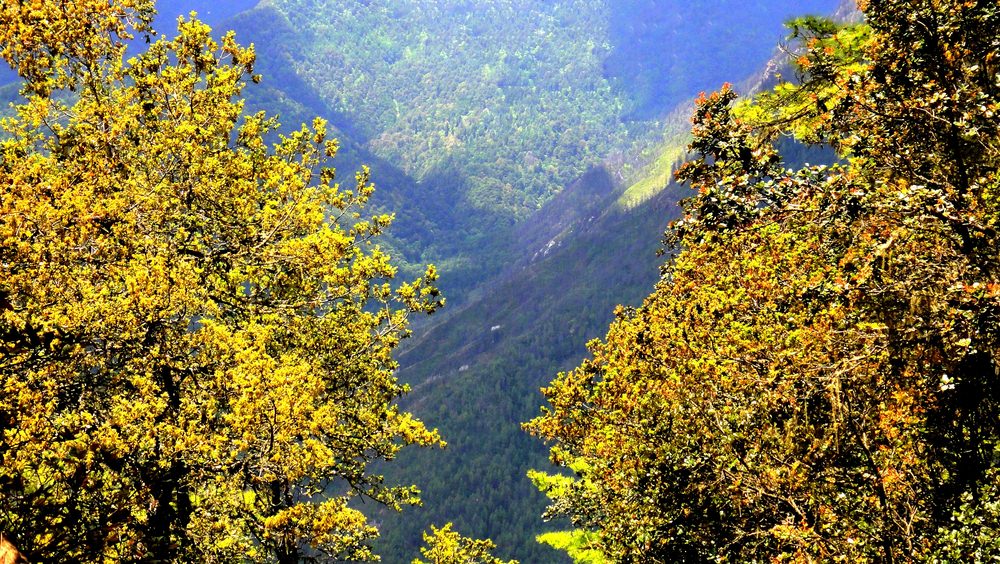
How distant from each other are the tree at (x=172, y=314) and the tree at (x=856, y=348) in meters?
5.85

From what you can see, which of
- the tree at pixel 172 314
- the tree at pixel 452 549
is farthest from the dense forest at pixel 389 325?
the tree at pixel 452 549

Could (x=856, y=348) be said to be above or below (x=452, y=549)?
below

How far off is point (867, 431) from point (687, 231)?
13.6 ft

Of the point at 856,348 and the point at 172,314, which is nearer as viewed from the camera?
the point at 172,314

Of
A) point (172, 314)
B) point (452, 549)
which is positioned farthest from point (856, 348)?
point (452, 549)

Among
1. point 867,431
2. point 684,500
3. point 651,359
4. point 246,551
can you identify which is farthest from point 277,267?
point 867,431

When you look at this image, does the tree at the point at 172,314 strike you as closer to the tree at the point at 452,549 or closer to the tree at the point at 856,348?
the tree at the point at 452,549

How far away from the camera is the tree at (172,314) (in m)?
8.43

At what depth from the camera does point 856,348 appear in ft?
34.7

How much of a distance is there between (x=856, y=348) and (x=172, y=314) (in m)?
10.5

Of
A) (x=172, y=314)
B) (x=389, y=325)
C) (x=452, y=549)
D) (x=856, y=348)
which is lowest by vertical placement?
(x=856, y=348)

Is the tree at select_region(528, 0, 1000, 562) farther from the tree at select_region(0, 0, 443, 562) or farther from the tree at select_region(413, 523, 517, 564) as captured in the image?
the tree at select_region(413, 523, 517, 564)

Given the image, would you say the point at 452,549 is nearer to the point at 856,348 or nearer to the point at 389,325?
the point at 389,325

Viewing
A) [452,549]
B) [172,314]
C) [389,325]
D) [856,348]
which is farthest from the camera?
[452,549]
